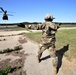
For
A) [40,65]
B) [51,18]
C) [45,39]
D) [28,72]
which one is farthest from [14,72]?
[51,18]

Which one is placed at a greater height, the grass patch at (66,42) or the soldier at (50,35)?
the soldier at (50,35)

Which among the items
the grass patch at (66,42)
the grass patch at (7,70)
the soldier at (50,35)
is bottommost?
the grass patch at (66,42)

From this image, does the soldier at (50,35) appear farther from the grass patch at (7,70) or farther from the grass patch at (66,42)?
the grass patch at (66,42)

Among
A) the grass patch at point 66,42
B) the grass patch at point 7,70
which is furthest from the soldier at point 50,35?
the grass patch at point 66,42

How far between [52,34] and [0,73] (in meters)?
2.91

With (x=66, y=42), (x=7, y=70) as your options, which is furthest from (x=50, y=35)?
(x=66, y=42)

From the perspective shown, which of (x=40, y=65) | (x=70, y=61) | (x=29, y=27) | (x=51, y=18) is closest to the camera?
(x=29, y=27)

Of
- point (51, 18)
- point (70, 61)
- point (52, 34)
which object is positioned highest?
point (51, 18)

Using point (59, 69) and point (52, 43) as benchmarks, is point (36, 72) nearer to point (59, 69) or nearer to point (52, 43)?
point (59, 69)

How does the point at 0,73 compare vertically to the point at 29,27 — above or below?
below

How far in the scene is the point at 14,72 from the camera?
22.6 feet

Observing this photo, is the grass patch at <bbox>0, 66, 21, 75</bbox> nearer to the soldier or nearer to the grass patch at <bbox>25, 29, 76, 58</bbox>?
the soldier

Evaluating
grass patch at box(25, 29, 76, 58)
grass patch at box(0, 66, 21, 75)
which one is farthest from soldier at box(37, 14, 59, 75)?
grass patch at box(25, 29, 76, 58)

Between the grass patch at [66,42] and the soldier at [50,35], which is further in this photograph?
the grass patch at [66,42]
